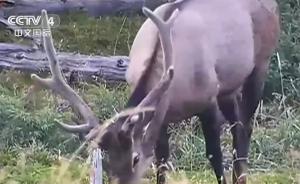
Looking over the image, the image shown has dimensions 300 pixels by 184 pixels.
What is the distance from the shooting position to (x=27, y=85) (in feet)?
26.3

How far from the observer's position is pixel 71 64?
7371mm

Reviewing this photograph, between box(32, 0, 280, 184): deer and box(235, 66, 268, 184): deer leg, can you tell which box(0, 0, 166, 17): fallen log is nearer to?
box(32, 0, 280, 184): deer

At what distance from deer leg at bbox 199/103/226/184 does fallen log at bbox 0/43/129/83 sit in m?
1.45

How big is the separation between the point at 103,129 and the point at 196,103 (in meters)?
0.84

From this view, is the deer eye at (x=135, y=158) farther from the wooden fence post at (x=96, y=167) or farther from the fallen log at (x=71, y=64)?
the fallen log at (x=71, y=64)

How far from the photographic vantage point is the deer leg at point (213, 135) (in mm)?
5797

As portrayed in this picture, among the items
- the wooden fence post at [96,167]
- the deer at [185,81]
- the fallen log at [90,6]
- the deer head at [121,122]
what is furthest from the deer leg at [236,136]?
the fallen log at [90,6]

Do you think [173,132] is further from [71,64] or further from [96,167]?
[96,167]

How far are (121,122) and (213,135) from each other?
104 centimetres

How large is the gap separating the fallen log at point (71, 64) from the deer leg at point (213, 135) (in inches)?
57.0

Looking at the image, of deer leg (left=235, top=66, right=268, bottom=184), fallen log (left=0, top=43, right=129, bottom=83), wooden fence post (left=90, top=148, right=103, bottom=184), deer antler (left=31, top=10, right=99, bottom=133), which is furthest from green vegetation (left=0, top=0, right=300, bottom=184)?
deer antler (left=31, top=10, right=99, bottom=133)

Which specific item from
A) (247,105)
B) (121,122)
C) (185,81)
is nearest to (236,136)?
(247,105)

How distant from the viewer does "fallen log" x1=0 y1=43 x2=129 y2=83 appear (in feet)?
24.0

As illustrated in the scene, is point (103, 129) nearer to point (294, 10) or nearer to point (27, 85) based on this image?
point (27, 85)
